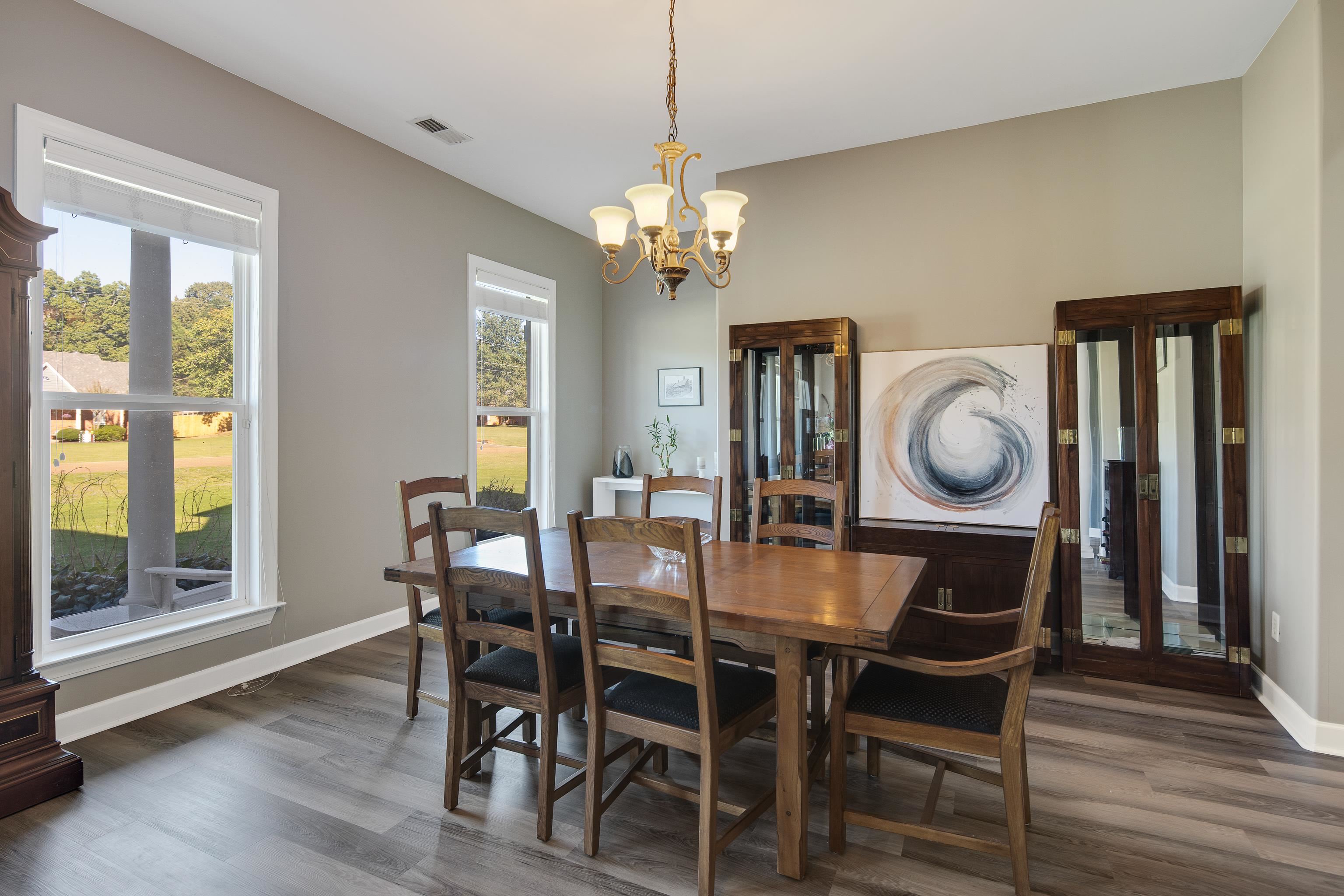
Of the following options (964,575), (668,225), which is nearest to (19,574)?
(668,225)

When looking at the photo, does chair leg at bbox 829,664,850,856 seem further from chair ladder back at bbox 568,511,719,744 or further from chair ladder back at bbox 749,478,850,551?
chair ladder back at bbox 749,478,850,551

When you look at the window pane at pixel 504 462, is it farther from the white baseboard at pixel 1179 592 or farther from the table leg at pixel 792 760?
the white baseboard at pixel 1179 592

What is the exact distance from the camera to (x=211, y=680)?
3227mm

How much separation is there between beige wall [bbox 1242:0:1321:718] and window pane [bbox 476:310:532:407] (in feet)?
14.7

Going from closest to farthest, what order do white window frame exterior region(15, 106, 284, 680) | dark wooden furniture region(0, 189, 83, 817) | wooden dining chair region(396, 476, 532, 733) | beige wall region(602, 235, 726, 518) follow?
dark wooden furniture region(0, 189, 83, 817) → white window frame exterior region(15, 106, 284, 680) → wooden dining chair region(396, 476, 532, 733) → beige wall region(602, 235, 726, 518)

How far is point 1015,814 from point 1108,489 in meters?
2.17

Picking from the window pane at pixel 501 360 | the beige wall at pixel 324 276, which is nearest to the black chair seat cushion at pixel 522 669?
the beige wall at pixel 324 276

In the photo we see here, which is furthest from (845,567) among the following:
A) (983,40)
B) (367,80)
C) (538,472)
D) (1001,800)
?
(538,472)

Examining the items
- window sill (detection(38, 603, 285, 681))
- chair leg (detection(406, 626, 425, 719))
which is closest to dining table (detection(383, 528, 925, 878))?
chair leg (detection(406, 626, 425, 719))

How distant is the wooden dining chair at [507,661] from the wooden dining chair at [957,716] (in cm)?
80

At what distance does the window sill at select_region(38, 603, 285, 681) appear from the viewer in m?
2.71

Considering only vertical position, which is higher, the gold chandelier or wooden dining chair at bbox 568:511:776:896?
the gold chandelier

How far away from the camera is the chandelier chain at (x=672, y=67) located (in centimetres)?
253

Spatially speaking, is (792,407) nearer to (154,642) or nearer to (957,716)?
(957,716)
